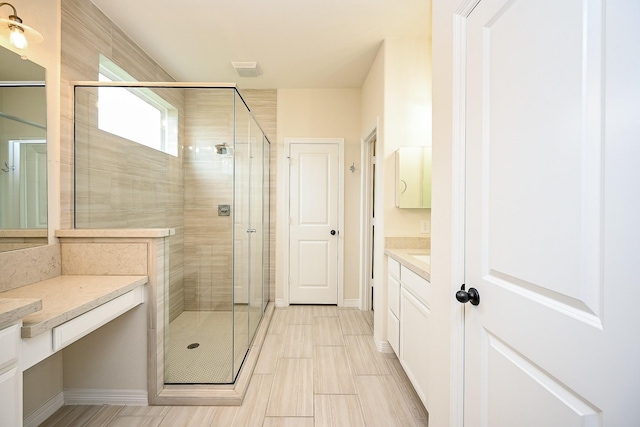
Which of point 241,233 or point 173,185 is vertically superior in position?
point 173,185

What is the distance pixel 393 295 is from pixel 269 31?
8.15ft

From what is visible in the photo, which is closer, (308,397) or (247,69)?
(308,397)

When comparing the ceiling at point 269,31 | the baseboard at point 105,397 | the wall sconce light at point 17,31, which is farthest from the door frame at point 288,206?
the wall sconce light at point 17,31

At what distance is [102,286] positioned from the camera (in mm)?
1496

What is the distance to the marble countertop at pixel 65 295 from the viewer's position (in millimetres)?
1070

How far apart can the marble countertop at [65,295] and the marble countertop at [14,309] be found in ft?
0.07

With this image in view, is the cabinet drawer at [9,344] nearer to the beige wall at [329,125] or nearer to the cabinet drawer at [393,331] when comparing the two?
the cabinet drawer at [393,331]

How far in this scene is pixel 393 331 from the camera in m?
2.18

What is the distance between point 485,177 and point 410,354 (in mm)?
1393

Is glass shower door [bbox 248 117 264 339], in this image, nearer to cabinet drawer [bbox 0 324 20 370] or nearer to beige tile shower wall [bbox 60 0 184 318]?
beige tile shower wall [bbox 60 0 184 318]

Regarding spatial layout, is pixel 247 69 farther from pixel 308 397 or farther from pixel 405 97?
pixel 308 397

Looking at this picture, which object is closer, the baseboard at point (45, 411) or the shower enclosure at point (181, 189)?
the baseboard at point (45, 411)

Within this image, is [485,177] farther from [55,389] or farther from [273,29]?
[55,389]

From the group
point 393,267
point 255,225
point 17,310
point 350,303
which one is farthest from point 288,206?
point 17,310
